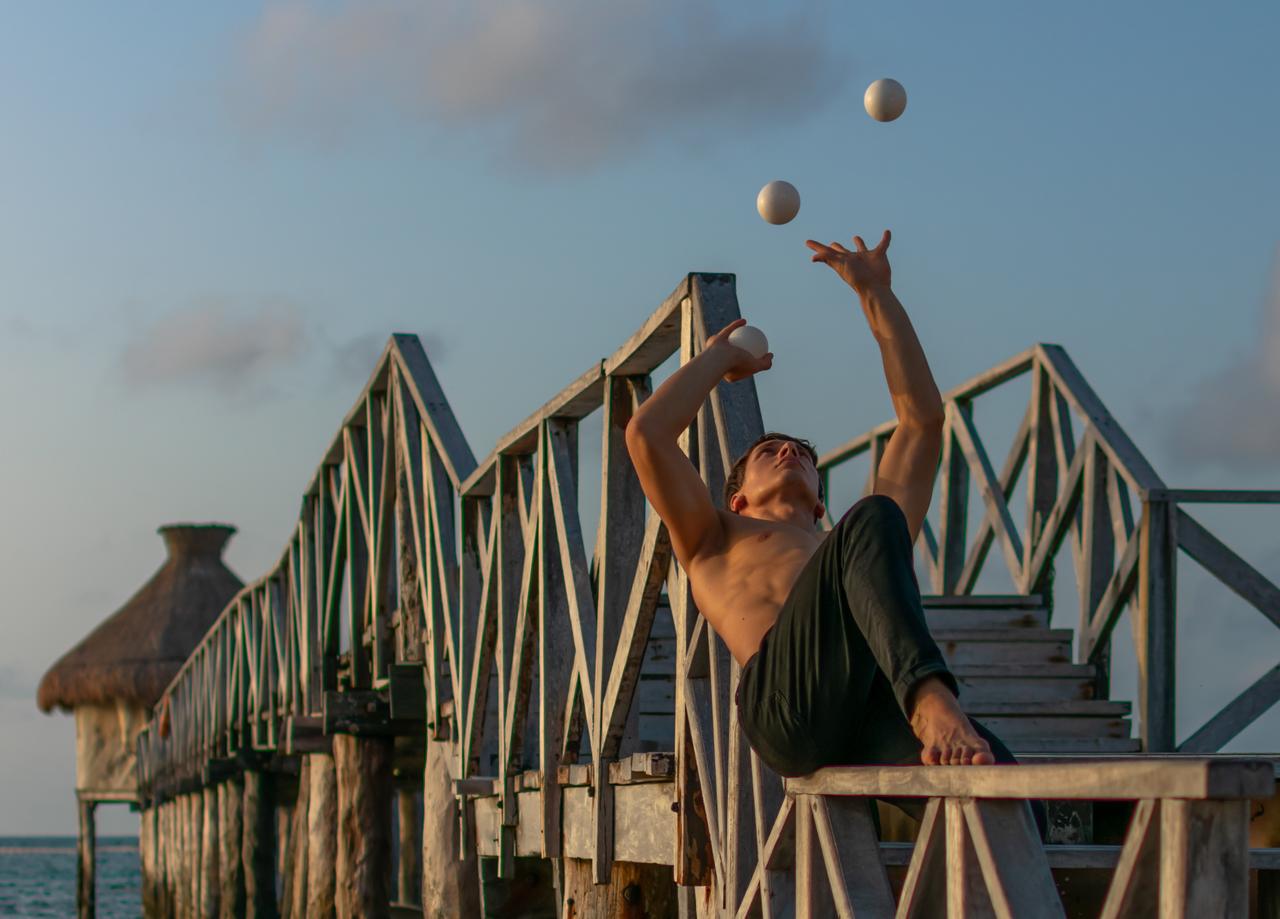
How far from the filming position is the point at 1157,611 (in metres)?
6.83

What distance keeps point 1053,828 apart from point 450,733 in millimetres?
4939

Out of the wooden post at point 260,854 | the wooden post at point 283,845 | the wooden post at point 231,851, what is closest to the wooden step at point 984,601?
the wooden post at point 283,845

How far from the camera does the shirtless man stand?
3.09m

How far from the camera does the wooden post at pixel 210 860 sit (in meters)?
19.6

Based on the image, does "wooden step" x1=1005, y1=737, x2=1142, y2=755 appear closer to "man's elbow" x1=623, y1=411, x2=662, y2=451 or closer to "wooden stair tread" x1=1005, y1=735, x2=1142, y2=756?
"wooden stair tread" x1=1005, y1=735, x2=1142, y2=756

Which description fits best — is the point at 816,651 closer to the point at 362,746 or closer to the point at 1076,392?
the point at 1076,392

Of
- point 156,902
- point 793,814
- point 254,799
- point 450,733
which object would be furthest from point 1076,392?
point 156,902

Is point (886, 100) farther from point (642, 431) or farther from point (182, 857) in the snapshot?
point (182, 857)

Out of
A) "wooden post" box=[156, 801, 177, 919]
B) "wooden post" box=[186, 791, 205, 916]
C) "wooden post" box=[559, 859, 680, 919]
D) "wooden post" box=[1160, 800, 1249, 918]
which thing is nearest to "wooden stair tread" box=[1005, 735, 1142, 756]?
"wooden post" box=[559, 859, 680, 919]

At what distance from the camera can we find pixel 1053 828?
4.46 meters

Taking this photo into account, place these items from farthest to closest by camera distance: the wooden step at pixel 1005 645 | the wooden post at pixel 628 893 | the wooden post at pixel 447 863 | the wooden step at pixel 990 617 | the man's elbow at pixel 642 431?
the wooden post at pixel 447 863
the wooden step at pixel 990 617
the wooden step at pixel 1005 645
the wooden post at pixel 628 893
the man's elbow at pixel 642 431

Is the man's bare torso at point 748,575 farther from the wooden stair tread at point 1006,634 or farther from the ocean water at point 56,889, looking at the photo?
the ocean water at point 56,889

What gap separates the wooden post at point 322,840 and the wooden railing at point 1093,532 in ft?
13.1

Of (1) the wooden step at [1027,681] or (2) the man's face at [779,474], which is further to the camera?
(1) the wooden step at [1027,681]
